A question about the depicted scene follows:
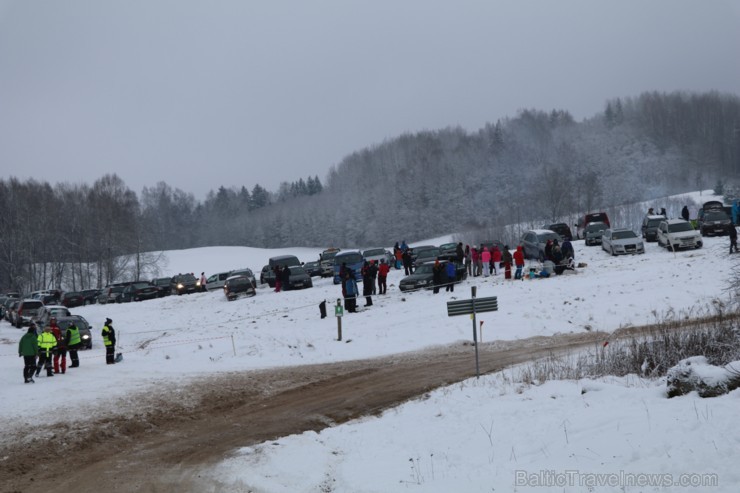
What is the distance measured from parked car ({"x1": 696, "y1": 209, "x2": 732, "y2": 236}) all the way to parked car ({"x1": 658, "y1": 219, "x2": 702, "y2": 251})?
306 centimetres

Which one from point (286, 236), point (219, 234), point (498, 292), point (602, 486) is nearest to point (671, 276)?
point (498, 292)

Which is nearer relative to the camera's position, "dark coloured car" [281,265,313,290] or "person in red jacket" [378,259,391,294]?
"person in red jacket" [378,259,391,294]

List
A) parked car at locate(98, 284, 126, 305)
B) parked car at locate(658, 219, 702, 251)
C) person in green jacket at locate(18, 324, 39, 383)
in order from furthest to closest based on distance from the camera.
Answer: parked car at locate(98, 284, 126, 305)
parked car at locate(658, 219, 702, 251)
person in green jacket at locate(18, 324, 39, 383)

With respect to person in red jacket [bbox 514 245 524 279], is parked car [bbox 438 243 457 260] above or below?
above

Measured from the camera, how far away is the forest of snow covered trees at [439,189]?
71.8 metres

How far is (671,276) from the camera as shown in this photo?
78.0ft

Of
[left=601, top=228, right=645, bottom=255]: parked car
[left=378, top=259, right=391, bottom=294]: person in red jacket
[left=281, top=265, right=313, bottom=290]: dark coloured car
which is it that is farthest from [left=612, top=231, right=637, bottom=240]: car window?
[left=281, top=265, right=313, bottom=290]: dark coloured car

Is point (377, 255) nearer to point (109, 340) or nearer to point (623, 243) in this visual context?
point (623, 243)

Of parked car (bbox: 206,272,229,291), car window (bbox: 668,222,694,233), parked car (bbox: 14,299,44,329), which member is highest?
car window (bbox: 668,222,694,233)

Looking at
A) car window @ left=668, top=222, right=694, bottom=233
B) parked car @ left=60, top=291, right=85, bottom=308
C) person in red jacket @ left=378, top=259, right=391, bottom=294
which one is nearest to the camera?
person in red jacket @ left=378, top=259, right=391, bottom=294

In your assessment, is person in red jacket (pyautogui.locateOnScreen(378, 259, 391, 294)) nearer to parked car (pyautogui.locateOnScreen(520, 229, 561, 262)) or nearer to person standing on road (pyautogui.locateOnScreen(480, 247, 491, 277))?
person standing on road (pyautogui.locateOnScreen(480, 247, 491, 277))

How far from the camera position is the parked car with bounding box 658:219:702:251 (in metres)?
30.0

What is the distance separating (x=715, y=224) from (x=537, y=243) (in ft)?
34.1

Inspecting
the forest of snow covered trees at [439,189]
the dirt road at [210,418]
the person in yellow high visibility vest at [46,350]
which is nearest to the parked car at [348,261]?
the dirt road at [210,418]
